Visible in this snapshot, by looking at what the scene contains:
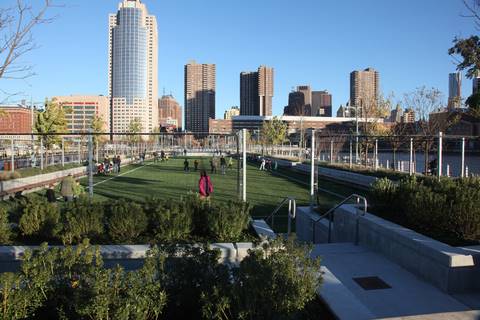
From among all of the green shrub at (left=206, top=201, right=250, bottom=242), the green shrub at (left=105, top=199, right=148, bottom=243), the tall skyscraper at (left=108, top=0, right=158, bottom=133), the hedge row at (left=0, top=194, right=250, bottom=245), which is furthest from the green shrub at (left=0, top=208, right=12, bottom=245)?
the tall skyscraper at (left=108, top=0, right=158, bottom=133)

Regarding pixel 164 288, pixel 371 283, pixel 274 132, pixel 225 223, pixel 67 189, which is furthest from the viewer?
pixel 274 132

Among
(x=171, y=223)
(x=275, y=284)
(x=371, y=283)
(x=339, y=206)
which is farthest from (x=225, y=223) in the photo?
(x=275, y=284)

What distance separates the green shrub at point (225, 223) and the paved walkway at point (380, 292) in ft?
5.43

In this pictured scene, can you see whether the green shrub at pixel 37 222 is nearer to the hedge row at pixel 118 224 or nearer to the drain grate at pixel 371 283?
the hedge row at pixel 118 224

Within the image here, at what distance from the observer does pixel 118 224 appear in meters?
7.45

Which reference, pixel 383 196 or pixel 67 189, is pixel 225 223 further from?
pixel 67 189

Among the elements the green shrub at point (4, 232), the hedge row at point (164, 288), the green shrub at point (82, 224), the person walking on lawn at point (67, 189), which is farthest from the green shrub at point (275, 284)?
the person walking on lawn at point (67, 189)

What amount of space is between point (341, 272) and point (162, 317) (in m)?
3.88

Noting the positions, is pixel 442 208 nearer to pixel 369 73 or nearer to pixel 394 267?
pixel 394 267

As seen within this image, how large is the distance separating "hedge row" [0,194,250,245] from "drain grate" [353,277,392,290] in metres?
2.19

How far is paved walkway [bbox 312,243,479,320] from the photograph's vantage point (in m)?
4.36

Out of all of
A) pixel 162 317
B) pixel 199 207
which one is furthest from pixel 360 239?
pixel 162 317

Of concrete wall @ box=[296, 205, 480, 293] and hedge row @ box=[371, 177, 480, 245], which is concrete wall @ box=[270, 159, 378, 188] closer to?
hedge row @ box=[371, 177, 480, 245]

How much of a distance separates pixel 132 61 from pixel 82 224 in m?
179
